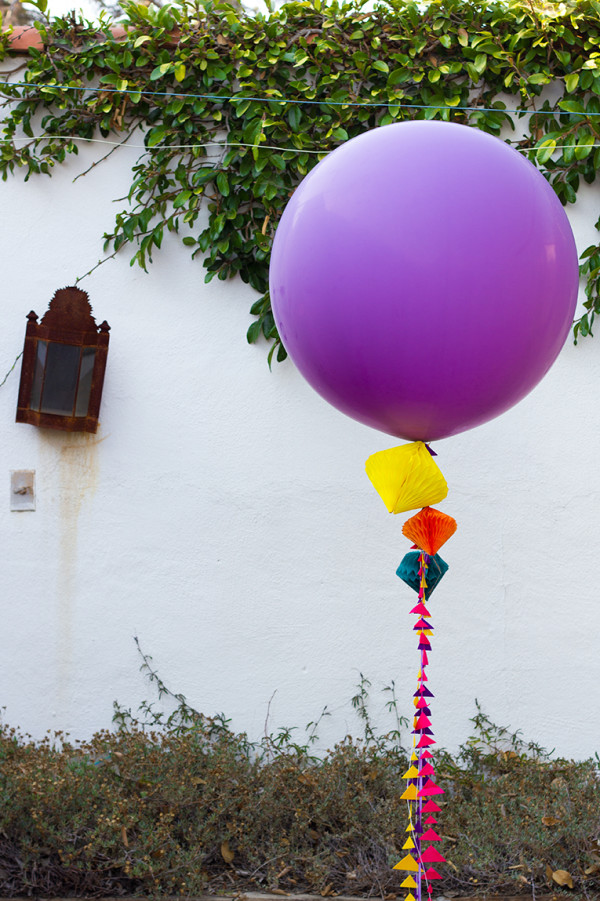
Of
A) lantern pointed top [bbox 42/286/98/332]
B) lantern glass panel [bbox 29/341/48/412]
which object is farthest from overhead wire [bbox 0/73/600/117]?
lantern glass panel [bbox 29/341/48/412]

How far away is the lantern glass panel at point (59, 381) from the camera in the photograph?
3705mm

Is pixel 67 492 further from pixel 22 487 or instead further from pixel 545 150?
pixel 545 150

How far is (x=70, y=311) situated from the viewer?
376 cm

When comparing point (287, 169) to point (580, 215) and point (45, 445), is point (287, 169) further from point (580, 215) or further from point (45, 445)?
point (45, 445)

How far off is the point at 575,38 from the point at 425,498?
2.67m

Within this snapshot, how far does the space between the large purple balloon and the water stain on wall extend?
6.91 ft

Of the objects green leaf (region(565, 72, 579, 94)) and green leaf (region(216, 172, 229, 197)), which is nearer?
green leaf (region(565, 72, 579, 94))

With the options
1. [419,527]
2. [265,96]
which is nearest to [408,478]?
[419,527]

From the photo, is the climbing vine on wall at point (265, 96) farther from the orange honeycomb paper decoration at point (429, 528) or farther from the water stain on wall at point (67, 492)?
the orange honeycomb paper decoration at point (429, 528)

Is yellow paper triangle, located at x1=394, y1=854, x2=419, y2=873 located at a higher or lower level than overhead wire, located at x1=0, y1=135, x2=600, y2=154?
lower

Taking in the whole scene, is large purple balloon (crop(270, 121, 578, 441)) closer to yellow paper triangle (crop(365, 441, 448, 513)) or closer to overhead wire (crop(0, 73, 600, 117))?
yellow paper triangle (crop(365, 441, 448, 513))

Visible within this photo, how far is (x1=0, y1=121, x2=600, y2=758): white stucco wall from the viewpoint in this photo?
12.1ft

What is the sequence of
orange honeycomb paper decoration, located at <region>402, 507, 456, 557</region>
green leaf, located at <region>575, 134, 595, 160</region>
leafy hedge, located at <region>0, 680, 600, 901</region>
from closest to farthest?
orange honeycomb paper decoration, located at <region>402, 507, 456, 557</region> < leafy hedge, located at <region>0, 680, 600, 901</region> < green leaf, located at <region>575, 134, 595, 160</region>

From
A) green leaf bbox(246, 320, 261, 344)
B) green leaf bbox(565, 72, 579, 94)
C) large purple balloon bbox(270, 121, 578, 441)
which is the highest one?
green leaf bbox(565, 72, 579, 94)
